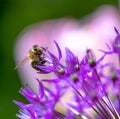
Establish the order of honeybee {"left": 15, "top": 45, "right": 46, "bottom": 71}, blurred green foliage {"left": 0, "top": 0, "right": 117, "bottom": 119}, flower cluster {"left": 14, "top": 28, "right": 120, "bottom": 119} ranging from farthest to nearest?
blurred green foliage {"left": 0, "top": 0, "right": 117, "bottom": 119} < honeybee {"left": 15, "top": 45, "right": 46, "bottom": 71} < flower cluster {"left": 14, "top": 28, "right": 120, "bottom": 119}

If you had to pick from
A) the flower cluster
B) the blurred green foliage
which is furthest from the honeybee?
the blurred green foliage

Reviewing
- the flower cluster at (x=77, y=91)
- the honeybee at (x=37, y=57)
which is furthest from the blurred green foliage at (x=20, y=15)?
the flower cluster at (x=77, y=91)

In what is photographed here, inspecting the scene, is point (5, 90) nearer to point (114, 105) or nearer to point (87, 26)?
point (87, 26)

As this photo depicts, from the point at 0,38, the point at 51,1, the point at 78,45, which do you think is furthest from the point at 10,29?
the point at 78,45

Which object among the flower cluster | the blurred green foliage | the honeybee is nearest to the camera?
the flower cluster

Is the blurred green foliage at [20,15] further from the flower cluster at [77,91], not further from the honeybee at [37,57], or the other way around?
the flower cluster at [77,91]

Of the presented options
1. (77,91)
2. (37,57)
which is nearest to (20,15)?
(37,57)

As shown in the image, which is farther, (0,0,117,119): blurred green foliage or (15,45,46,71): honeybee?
(0,0,117,119): blurred green foliage

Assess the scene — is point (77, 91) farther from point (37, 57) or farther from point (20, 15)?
point (20, 15)

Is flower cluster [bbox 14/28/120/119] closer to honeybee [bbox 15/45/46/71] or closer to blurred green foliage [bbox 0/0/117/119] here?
honeybee [bbox 15/45/46/71]
